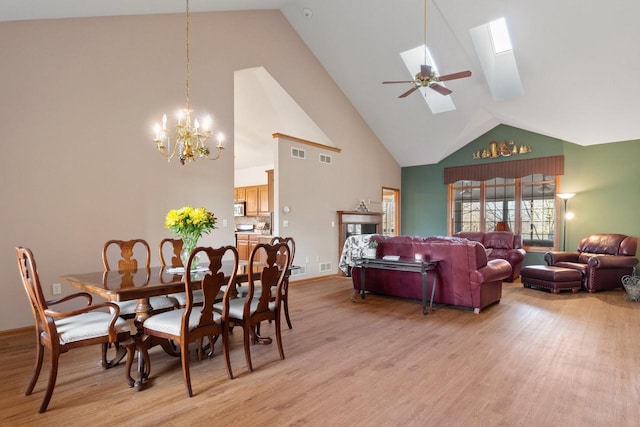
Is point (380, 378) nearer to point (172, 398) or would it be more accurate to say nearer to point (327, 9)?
point (172, 398)

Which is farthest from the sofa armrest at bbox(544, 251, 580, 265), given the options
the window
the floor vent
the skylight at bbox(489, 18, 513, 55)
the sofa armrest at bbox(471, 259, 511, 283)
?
the floor vent

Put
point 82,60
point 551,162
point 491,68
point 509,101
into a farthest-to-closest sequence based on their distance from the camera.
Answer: point 551,162 < point 509,101 < point 491,68 < point 82,60

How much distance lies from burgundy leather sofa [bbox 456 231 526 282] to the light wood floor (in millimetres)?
2974

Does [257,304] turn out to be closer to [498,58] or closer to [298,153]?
[298,153]

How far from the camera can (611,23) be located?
4688mm

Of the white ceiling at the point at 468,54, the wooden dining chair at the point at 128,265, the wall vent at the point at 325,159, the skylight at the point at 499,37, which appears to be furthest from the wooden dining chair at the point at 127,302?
the skylight at the point at 499,37

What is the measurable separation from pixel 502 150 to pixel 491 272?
4.82m

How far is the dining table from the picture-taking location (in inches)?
97.3

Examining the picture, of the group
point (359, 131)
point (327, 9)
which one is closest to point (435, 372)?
point (327, 9)

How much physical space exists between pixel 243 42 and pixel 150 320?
493cm

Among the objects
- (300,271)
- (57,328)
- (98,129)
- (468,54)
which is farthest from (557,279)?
(98,129)

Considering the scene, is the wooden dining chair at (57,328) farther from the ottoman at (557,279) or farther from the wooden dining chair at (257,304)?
the ottoman at (557,279)

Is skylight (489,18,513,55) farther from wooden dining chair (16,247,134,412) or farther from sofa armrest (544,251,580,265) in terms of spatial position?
wooden dining chair (16,247,134,412)

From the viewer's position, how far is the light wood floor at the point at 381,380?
88.2 inches
